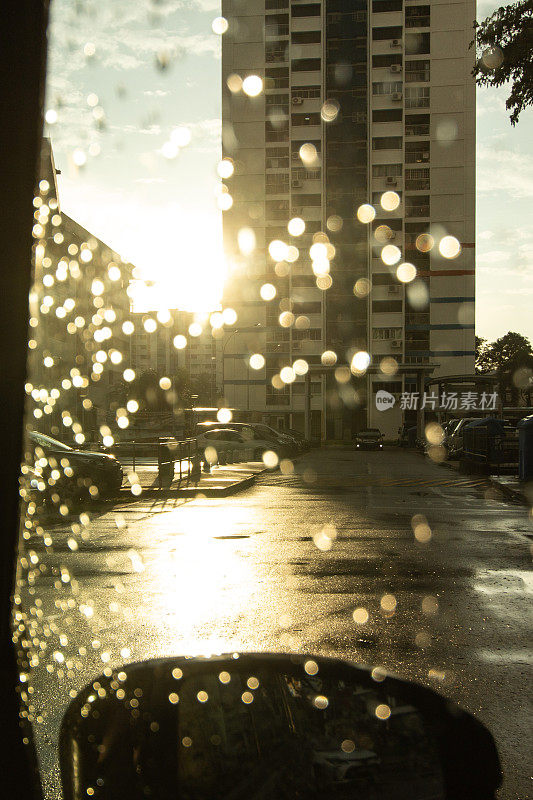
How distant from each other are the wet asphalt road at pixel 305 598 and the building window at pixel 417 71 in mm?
63879

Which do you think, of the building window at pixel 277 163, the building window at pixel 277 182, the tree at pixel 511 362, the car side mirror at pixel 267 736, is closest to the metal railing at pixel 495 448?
the car side mirror at pixel 267 736

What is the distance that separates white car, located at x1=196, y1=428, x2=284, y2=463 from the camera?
31.8m

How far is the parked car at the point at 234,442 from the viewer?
31906 millimetres

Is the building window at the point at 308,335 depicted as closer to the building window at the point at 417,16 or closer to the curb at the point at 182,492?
the building window at the point at 417,16

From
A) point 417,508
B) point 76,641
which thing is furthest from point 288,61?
point 76,641

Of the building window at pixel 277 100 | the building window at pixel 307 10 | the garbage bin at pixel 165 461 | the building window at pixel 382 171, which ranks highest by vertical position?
the building window at pixel 307 10

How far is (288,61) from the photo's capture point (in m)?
70.5

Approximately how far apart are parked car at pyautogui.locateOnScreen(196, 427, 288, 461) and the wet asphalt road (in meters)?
18.4

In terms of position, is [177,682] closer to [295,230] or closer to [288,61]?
[295,230]

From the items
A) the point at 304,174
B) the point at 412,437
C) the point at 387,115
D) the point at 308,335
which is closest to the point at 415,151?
the point at 387,115

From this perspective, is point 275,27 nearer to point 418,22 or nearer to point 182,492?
point 418,22

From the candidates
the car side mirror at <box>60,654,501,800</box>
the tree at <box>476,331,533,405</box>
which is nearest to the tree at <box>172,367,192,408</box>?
the tree at <box>476,331,533,405</box>

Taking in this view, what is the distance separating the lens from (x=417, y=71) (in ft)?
227

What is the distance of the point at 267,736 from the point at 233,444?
31008 mm
